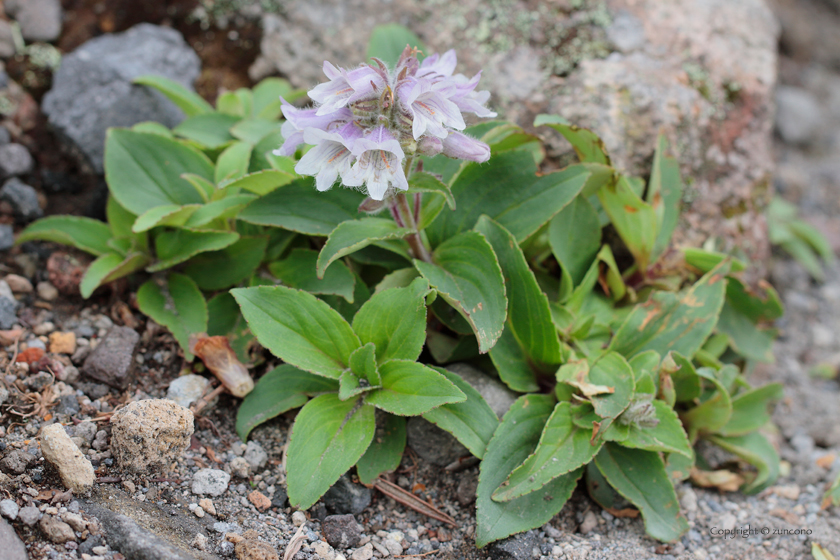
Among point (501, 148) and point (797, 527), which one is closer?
point (797, 527)

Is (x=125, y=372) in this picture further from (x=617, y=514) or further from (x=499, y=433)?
(x=617, y=514)

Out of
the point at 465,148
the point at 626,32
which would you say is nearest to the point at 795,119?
the point at 626,32

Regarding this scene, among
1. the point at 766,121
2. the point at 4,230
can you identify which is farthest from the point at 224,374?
the point at 766,121

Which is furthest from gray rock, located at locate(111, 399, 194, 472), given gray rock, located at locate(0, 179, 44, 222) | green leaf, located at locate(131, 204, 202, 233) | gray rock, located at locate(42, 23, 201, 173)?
gray rock, located at locate(42, 23, 201, 173)

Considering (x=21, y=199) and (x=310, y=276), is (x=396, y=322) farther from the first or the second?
(x=21, y=199)

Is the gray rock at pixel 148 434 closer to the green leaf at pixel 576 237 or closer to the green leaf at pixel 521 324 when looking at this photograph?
the green leaf at pixel 521 324

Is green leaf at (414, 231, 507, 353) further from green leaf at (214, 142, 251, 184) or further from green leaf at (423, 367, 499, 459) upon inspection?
green leaf at (214, 142, 251, 184)
